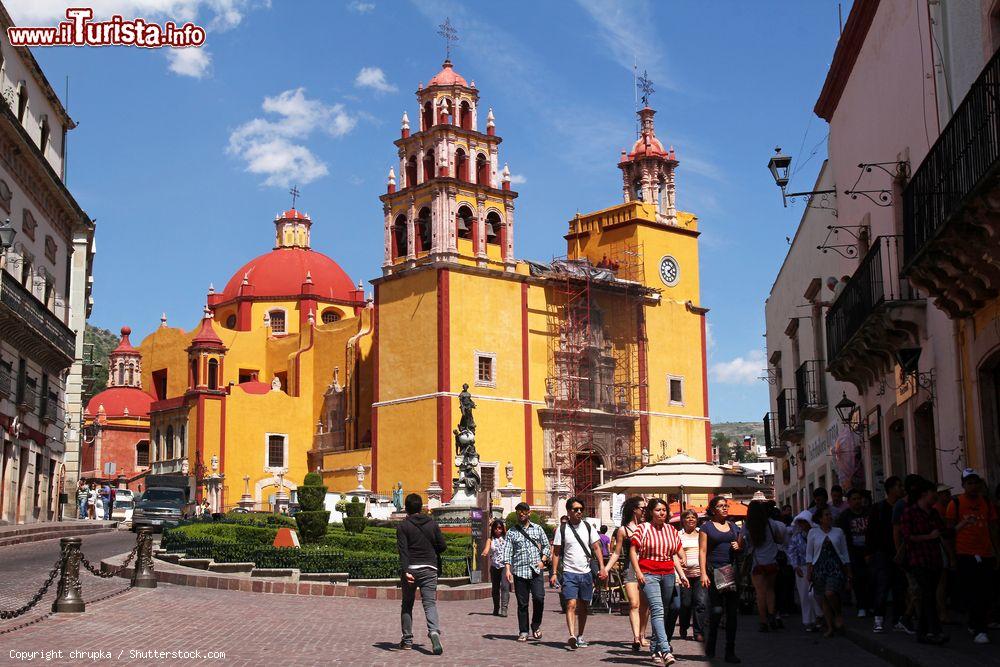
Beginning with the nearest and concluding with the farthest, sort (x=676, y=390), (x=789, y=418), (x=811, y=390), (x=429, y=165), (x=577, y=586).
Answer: (x=577, y=586), (x=811, y=390), (x=789, y=418), (x=429, y=165), (x=676, y=390)

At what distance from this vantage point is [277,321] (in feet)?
222

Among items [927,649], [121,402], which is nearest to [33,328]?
[927,649]

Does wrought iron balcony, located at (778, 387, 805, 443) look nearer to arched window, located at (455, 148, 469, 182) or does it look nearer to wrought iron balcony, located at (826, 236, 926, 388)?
wrought iron balcony, located at (826, 236, 926, 388)

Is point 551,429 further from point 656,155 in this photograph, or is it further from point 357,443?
point 656,155

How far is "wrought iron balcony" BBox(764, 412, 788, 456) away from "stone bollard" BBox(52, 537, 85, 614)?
1992 cm

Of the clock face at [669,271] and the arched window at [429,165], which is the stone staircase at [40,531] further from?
the clock face at [669,271]

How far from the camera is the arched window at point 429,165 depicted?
53.8m

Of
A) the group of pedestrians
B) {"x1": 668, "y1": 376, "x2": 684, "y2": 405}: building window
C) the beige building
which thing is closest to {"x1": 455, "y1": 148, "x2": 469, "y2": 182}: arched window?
{"x1": 668, "y1": 376, "x2": 684, "y2": 405}: building window

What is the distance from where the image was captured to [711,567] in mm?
11133

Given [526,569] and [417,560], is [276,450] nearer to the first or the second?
[526,569]

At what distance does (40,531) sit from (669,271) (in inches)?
1409

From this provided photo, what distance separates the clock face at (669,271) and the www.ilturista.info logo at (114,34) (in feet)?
127

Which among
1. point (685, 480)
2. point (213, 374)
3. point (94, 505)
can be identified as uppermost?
point (213, 374)

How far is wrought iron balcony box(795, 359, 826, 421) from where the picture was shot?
24.2 metres
